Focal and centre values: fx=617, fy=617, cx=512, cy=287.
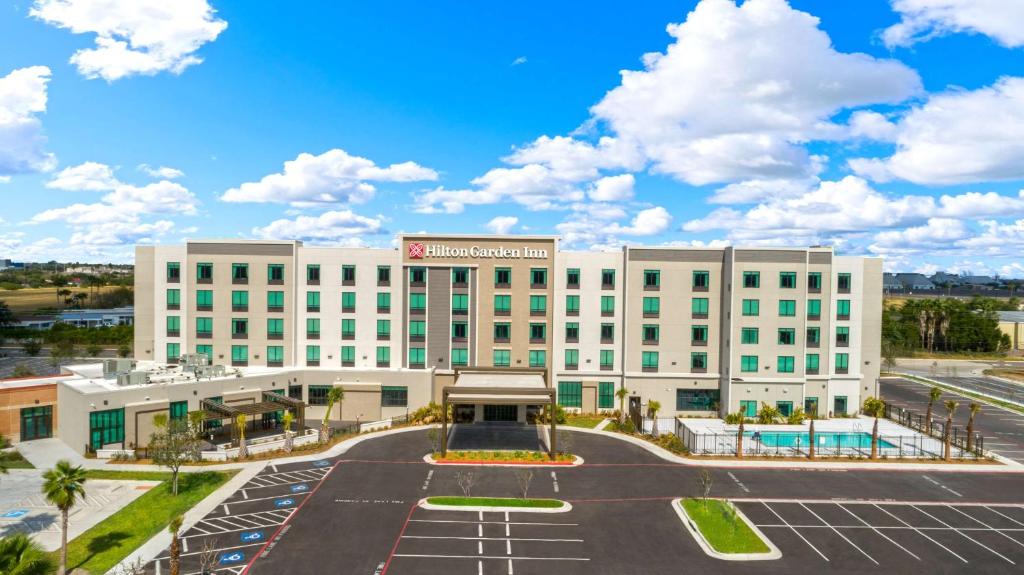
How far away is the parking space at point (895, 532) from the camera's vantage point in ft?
107

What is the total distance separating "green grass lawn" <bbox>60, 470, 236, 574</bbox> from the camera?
31.4 meters

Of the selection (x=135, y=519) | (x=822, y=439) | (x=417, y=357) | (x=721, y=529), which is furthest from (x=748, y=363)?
(x=135, y=519)

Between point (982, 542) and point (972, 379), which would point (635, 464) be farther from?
point (972, 379)

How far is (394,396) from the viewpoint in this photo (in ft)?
213

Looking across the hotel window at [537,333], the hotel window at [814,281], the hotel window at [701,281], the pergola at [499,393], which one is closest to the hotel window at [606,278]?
the hotel window at [537,333]

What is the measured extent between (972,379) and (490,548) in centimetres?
9921

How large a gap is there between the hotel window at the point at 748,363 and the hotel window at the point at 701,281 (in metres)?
8.23

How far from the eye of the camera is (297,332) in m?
66.8

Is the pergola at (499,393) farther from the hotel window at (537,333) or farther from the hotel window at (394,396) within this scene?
the hotel window at (394,396)

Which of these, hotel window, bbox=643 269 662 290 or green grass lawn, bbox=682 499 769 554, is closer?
green grass lawn, bbox=682 499 769 554

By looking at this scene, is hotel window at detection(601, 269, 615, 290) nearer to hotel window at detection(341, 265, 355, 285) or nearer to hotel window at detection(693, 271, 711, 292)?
hotel window at detection(693, 271, 711, 292)

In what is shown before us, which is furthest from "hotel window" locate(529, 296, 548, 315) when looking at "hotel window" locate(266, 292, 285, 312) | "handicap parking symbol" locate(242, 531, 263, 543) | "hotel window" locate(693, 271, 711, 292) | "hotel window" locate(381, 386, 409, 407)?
"handicap parking symbol" locate(242, 531, 263, 543)

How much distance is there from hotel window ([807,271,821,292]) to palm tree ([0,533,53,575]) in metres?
66.5

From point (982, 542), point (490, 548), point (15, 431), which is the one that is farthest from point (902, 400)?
point (15, 431)
